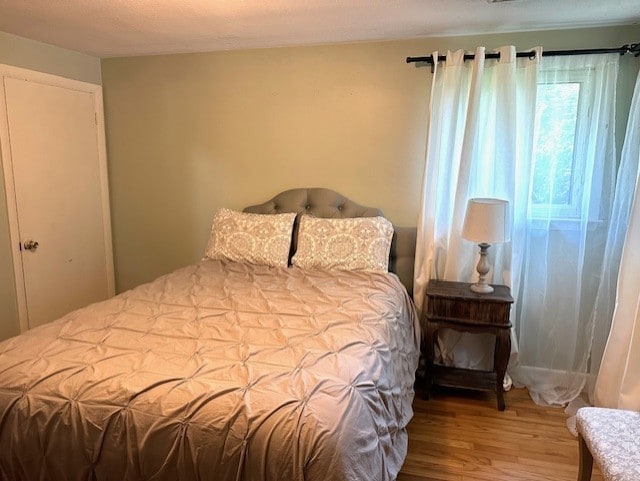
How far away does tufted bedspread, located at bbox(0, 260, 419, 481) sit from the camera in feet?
4.15

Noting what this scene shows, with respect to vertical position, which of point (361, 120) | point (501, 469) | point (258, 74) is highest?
point (258, 74)

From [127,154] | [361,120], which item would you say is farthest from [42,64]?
[361,120]

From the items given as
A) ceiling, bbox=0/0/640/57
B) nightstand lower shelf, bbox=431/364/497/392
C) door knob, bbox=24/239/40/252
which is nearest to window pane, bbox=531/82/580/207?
ceiling, bbox=0/0/640/57

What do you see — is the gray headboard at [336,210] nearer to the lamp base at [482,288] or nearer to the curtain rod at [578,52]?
the lamp base at [482,288]

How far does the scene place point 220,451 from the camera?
1.27 metres

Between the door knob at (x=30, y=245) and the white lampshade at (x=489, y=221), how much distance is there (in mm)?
2846

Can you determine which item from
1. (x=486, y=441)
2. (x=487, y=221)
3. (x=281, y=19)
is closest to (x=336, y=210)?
(x=487, y=221)

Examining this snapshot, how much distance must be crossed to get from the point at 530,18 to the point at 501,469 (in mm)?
2348

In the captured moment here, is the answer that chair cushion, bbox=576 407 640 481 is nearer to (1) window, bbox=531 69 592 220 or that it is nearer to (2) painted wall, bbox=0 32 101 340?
(1) window, bbox=531 69 592 220

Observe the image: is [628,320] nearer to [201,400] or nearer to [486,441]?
[486,441]

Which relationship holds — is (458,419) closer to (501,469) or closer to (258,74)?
(501,469)

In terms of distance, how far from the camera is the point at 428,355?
8.72ft

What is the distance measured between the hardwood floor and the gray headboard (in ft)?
2.56

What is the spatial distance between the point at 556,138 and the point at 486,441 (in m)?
1.75
